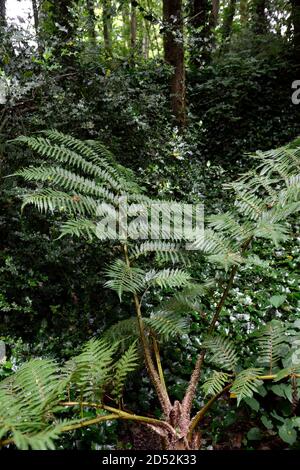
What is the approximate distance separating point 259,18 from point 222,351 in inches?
391

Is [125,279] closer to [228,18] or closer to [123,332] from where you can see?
[123,332]

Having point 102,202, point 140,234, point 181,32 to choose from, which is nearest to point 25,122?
point 102,202

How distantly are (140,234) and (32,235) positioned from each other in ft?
3.56

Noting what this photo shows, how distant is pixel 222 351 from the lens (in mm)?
1896

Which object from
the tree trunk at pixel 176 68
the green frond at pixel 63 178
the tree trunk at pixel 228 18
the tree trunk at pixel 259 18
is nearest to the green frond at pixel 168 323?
the green frond at pixel 63 178

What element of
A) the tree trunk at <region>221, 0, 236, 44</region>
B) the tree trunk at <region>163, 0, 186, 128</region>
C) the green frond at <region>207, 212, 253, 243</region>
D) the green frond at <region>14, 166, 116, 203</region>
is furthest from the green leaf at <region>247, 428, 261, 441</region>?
the tree trunk at <region>221, 0, 236, 44</region>

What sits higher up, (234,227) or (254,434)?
(234,227)

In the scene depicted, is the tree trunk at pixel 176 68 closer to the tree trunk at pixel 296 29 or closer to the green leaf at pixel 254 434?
the tree trunk at pixel 296 29

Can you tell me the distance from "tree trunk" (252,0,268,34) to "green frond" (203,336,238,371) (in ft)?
29.3

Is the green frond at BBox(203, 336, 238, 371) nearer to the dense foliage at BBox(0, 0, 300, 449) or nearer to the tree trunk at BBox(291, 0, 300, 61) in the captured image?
the dense foliage at BBox(0, 0, 300, 449)

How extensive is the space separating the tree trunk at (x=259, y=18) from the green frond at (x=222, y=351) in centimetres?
894

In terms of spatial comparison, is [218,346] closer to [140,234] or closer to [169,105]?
[140,234]

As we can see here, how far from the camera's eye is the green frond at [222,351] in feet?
6.11

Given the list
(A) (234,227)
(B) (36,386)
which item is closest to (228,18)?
(A) (234,227)
